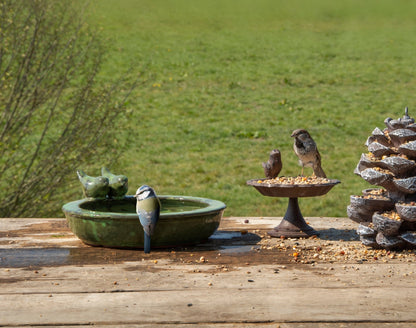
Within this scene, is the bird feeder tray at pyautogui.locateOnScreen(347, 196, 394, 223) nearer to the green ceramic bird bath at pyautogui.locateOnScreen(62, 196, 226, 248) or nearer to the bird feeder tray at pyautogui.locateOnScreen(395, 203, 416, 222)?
the bird feeder tray at pyautogui.locateOnScreen(395, 203, 416, 222)

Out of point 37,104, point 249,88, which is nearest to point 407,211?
point 37,104

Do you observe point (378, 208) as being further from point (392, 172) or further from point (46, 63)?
point (46, 63)

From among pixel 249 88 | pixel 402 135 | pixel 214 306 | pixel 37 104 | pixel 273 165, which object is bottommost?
pixel 214 306

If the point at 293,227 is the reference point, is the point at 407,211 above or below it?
above

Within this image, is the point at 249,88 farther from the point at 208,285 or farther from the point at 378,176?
the point at 208,285

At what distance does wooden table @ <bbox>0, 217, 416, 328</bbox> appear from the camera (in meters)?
1.86

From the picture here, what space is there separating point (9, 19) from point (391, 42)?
12578 millimetres

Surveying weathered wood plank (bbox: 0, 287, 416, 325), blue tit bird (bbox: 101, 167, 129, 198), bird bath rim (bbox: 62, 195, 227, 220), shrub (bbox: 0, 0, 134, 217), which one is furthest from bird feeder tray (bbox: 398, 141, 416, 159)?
shrub (bbox: 0, 0, 134, 217)

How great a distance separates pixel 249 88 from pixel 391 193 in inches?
386

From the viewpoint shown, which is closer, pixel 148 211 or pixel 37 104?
pixel 148 211

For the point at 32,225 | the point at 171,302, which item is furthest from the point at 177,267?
the point at 32,225

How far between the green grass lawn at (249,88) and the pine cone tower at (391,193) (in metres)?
3.59

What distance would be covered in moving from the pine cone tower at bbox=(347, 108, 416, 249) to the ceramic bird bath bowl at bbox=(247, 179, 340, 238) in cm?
26

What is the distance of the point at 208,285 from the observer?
2.18 meters
